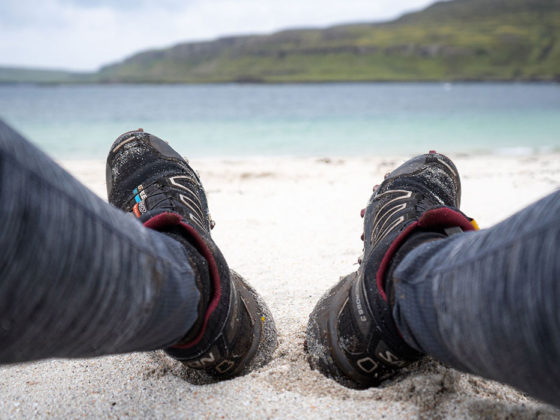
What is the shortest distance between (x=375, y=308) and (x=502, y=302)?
44cm

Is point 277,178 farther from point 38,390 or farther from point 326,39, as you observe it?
point 326,39

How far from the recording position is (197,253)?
3.41 ft

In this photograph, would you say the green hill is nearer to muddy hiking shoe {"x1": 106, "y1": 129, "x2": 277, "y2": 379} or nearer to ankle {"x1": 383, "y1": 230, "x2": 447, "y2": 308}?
muddy hiking shoe {"x1": 106, "y1": 129, "x2": 277, "y2": 379}

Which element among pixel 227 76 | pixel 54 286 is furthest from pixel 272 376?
pixel 227 76

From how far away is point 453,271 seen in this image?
80 cm

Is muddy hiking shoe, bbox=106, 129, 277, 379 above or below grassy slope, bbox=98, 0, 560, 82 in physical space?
below

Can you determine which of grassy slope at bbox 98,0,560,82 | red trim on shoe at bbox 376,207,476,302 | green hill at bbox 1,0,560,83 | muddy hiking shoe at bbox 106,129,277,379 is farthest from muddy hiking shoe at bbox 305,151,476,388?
green hill at bbox 1,0,560,83

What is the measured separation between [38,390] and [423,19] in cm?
11200

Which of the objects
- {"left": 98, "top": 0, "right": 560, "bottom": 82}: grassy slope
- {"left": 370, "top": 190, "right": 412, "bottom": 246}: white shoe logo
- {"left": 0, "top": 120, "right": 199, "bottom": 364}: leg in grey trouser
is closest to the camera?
{"left": 0, "top": 120, "right": 199, "bottom": 364}: leg in grey trouser

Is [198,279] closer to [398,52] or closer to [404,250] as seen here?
[404,250]

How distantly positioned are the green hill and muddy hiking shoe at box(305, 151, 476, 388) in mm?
61614

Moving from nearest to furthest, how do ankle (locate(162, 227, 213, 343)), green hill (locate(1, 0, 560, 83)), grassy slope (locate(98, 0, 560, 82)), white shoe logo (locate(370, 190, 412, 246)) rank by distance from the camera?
ankle (locate(162, 227, 213, 343))
white shoe logo (locate(370, 190, 412, 246))
green hill (locate(1, 0, 560, 83))
grassy slope (locate(98, 0, 560, 82))

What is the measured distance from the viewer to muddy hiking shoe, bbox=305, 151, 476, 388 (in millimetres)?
1084

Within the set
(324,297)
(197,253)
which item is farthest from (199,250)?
(324,297)
